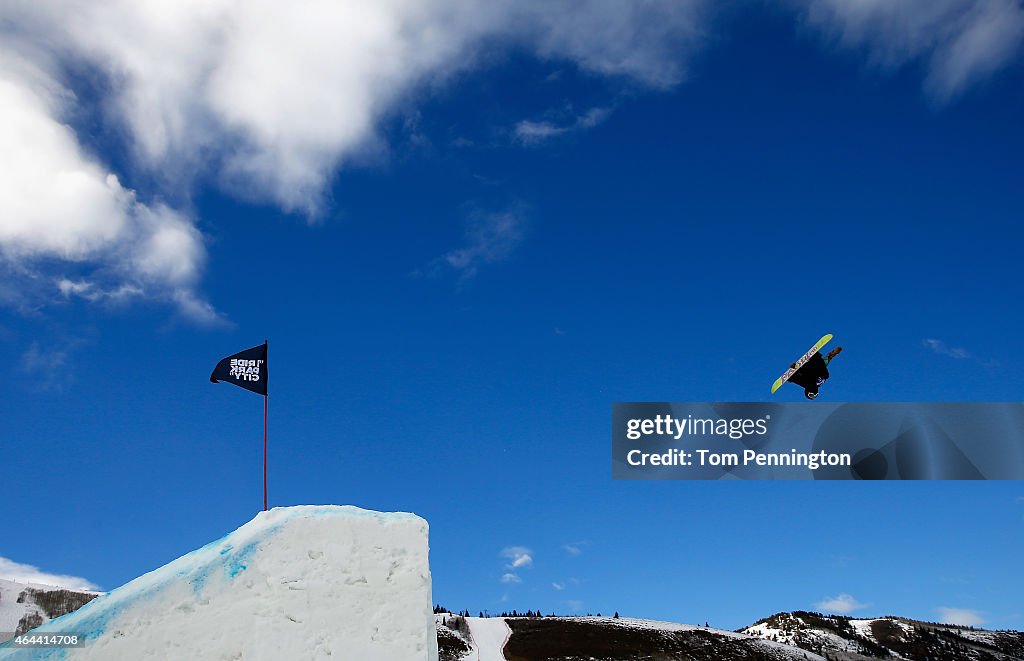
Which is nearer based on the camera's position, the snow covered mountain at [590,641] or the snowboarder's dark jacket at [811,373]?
the snowboarder's dark jacket at [811,373]

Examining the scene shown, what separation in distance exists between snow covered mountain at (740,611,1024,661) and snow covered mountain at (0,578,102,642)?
198 ft

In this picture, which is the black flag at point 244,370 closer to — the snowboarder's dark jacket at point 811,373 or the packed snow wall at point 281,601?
the packed snow wall at point 281,601

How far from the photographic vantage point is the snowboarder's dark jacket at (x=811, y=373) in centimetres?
3672

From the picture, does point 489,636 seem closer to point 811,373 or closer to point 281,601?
point 811,373

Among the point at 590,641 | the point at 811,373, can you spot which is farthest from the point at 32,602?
the point at 811,373

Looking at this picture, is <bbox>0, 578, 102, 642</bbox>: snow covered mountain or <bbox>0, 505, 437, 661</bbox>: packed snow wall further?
<bbox>0, 578, 102, 642</bbox>: snow covered mountain

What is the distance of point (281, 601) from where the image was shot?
17.6 metres

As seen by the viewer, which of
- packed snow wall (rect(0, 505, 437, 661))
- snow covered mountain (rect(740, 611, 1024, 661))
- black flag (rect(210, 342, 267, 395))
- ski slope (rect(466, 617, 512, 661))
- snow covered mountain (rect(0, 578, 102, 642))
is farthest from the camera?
snow covered mountain (rect(740, 611, 1024, 661))

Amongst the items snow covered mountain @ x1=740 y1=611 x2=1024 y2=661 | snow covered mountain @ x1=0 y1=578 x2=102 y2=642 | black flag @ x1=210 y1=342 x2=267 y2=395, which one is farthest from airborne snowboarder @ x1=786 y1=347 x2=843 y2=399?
snow covered mountain @ x1=0 y1=578 x2=102 y2=642

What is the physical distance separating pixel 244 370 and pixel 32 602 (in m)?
57.9

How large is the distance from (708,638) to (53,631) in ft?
227

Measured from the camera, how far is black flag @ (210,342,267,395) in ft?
79.6

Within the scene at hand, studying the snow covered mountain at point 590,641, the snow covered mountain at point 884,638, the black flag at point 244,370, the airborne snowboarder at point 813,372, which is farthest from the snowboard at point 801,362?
the snow covered mountain at point 884,638

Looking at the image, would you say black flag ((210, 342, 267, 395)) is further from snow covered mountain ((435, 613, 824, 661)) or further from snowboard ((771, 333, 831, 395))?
snow covered mountain ((435, 613, 824, 661))
